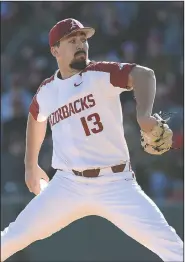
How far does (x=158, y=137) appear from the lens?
14.1ft

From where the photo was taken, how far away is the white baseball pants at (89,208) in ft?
14.1

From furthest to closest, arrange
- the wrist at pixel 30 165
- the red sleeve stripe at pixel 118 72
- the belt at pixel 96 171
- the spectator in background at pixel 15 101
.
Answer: the spectator in background at pixel 15 101
the wrist at pixel 30 165
the belt at pixel 96 171
the red sleeve stripe at pixel 118 72

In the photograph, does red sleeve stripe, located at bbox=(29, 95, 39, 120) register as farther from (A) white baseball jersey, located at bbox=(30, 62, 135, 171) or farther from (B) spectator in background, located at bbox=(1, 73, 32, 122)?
(B) spectator in background, located at bbox=(1, 73, 32, 122)

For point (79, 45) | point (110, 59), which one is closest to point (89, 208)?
point (79, 45)

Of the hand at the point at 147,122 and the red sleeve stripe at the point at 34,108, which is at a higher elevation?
the red sleeve stripe at the point at 34,108

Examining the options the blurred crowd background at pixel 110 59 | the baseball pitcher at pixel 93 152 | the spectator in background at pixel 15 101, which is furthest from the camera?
the spectator in background at pixel 15 101

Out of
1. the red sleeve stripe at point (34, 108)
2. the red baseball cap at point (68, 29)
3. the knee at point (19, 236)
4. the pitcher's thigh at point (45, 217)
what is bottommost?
the knee at point (19, 236)

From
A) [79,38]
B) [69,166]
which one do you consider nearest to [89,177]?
[69,166]

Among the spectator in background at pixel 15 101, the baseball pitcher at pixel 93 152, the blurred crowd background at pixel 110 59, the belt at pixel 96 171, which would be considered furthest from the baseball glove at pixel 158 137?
the spectator in background at pixel 15 101

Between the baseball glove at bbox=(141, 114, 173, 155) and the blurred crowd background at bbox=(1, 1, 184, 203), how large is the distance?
3706mm

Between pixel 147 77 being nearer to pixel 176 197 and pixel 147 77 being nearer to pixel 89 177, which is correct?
pixel 89 177

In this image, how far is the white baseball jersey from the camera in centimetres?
449

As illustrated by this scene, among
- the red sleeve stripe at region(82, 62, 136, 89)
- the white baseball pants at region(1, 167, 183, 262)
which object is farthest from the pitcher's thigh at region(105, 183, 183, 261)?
the red sleeve stripe at region(82, 62, 136, 89)

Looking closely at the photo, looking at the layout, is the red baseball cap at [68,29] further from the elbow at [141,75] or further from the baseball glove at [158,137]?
the baseball glove at [158,137]
